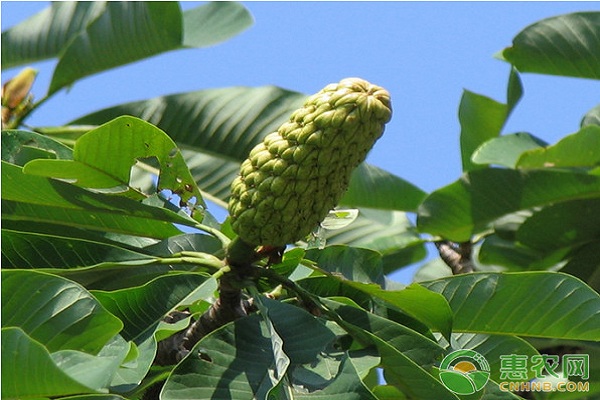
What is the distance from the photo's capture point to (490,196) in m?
2.30

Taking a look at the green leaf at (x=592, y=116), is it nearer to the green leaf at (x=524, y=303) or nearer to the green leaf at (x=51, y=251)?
the green leaf at (x=524, y=303)

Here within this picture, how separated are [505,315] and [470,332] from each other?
0.07 metres

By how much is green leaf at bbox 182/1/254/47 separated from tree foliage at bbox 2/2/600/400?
2.44 feet

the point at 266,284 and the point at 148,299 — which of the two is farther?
the point at 266,284

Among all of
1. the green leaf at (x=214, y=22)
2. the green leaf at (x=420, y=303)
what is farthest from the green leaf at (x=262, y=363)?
the green leaf at (x=214, y=22)

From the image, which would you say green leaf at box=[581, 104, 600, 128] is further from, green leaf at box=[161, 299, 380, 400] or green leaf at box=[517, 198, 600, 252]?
green leaf at box=[161, 299, 380, 400]

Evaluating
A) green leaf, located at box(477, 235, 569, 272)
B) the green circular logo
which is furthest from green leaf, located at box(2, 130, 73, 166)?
green leaf, located at box(477, 235, 569, 272)

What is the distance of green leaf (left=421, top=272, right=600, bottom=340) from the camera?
1597 millimetres

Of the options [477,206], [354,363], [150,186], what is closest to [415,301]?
[354,363]

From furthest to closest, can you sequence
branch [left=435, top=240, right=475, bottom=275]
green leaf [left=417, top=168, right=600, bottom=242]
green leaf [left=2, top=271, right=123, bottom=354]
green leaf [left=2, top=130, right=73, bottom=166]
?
branch [left=435, top=240, right=475, bottom=275] < green leaf [left=417, top=168, right=600, bottom=242] < green leaf [left=2, top=130, right=73, bottom=166] < green leaf [left=2, top=271, right=123, bottom=354]

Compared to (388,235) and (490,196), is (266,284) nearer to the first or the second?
(490,196)

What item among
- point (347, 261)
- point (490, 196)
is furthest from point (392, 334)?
point (490, 196)

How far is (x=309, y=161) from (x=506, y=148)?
2.73 ft

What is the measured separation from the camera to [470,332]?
1.68m
